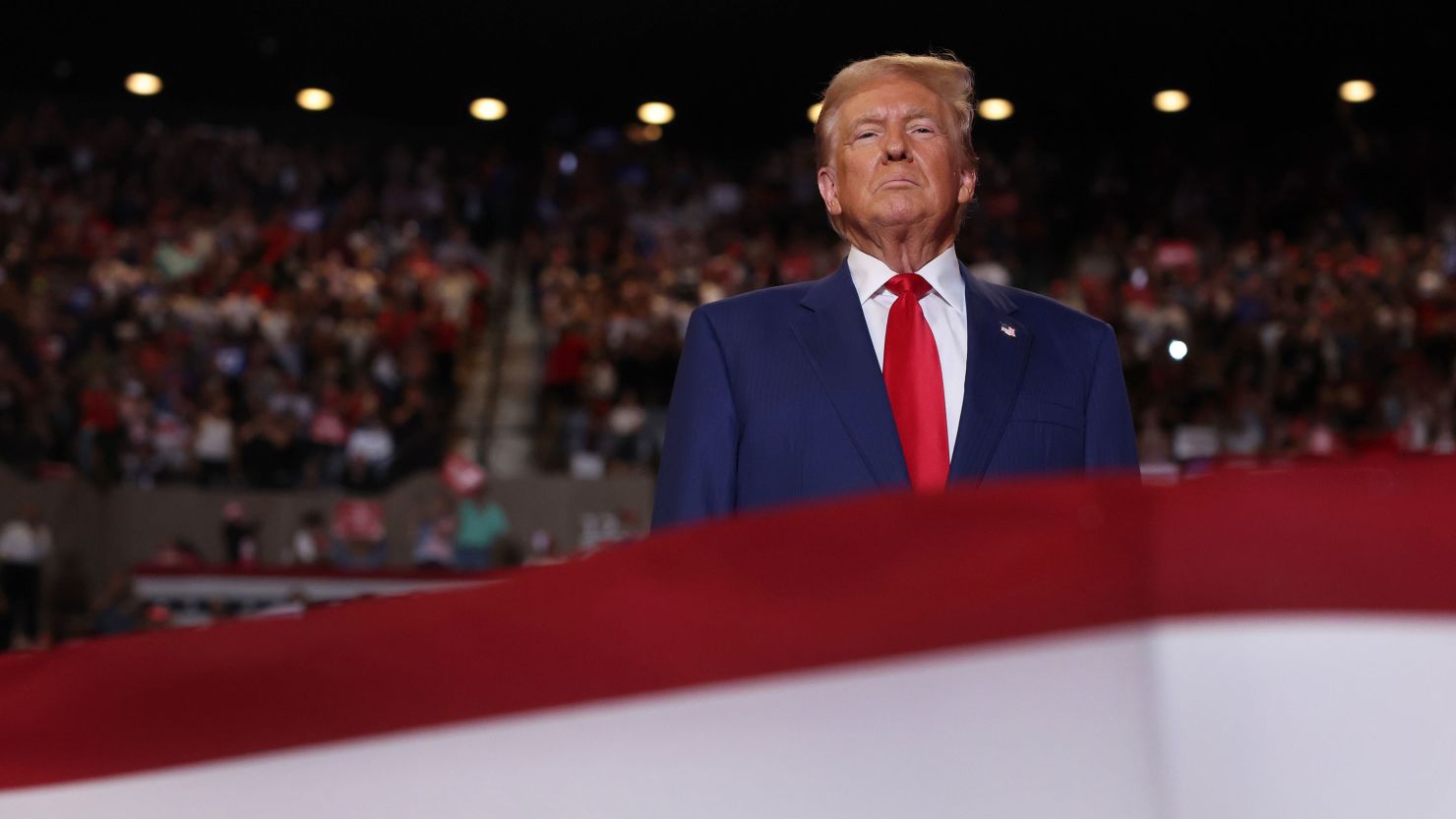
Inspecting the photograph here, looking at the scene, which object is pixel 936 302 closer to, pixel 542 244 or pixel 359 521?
pixel 359 521

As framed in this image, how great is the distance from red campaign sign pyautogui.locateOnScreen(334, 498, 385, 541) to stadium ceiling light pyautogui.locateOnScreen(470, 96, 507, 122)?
9.54 m

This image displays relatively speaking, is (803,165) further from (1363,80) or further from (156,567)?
(156,567)

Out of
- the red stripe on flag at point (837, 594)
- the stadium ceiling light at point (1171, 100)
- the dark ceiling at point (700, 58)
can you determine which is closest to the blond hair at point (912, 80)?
the red stripe on flag at point (837, 594)

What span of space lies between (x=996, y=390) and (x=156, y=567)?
9.32m

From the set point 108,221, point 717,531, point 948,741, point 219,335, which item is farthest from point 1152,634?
point 108,221

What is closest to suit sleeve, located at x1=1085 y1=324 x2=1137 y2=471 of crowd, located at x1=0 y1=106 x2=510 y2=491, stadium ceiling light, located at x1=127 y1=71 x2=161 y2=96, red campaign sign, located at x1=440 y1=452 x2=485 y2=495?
red campaign sign, located at x1=440 y1=452 x2=485 y2=495

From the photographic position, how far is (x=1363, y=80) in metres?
19.7

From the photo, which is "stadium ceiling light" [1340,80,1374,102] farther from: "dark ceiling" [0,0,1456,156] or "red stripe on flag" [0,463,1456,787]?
"red stripe on flag" [0,463,1456,787]

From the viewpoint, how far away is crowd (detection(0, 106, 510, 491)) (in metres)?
13.1

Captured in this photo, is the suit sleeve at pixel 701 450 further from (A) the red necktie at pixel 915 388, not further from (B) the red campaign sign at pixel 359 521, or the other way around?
(B) the red campaign sign at pixel 359 521

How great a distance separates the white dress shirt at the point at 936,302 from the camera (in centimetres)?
229

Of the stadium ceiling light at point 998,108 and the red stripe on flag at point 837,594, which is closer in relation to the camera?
the red stripe on flag at point 837,594

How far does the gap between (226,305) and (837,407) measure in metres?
13.5

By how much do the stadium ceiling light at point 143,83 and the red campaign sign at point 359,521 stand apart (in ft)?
32.5
